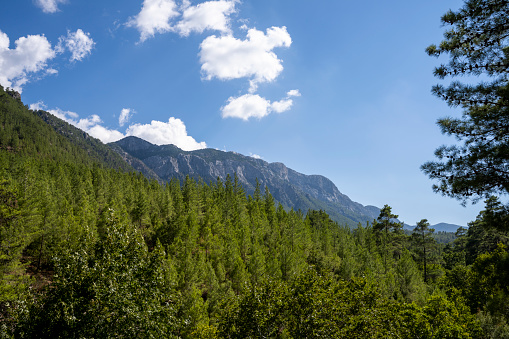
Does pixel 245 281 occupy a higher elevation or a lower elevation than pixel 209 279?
higher

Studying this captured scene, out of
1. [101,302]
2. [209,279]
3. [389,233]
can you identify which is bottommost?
[209,279]

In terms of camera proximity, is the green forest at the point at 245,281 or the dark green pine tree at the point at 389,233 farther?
the dark green pine tree at the point at 389,233

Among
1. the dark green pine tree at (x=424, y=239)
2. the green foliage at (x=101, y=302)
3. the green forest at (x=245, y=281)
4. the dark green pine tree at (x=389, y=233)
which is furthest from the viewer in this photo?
the dark green pine tree at (x=389, y=233)

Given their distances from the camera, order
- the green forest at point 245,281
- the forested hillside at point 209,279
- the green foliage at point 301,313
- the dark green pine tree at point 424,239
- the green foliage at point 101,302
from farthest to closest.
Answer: the dark green pine tree at point 424,239, the green foliage at point 301,313, the forested hillside at point 209,279, the green foliage at point 101,302, the green forest at point 245,281

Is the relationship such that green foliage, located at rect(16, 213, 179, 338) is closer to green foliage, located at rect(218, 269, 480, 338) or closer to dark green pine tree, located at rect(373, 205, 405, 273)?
green foliage, located at rect(218, 269, 480, 338)

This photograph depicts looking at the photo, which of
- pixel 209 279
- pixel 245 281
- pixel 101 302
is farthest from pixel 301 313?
pixel 209 279

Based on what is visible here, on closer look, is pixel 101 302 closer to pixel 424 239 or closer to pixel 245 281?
pixel 245 281

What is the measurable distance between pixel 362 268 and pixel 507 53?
149ft

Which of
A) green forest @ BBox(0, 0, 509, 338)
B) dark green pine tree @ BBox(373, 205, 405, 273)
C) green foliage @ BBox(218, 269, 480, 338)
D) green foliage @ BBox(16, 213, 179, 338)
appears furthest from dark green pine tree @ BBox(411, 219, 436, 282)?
green foliage @ BBox(16, 213, 179, 338)

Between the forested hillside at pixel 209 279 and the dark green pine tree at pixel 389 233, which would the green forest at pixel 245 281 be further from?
the dark green pine tree at pixel 389 233

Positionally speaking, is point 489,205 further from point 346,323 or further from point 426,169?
point 346,323

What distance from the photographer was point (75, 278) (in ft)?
34.8

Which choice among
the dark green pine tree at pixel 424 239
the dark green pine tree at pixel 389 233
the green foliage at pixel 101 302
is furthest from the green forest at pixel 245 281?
the dark green pine tree at pixel 389 233

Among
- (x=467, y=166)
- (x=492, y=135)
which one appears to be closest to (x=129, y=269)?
(x=467, y=166)
